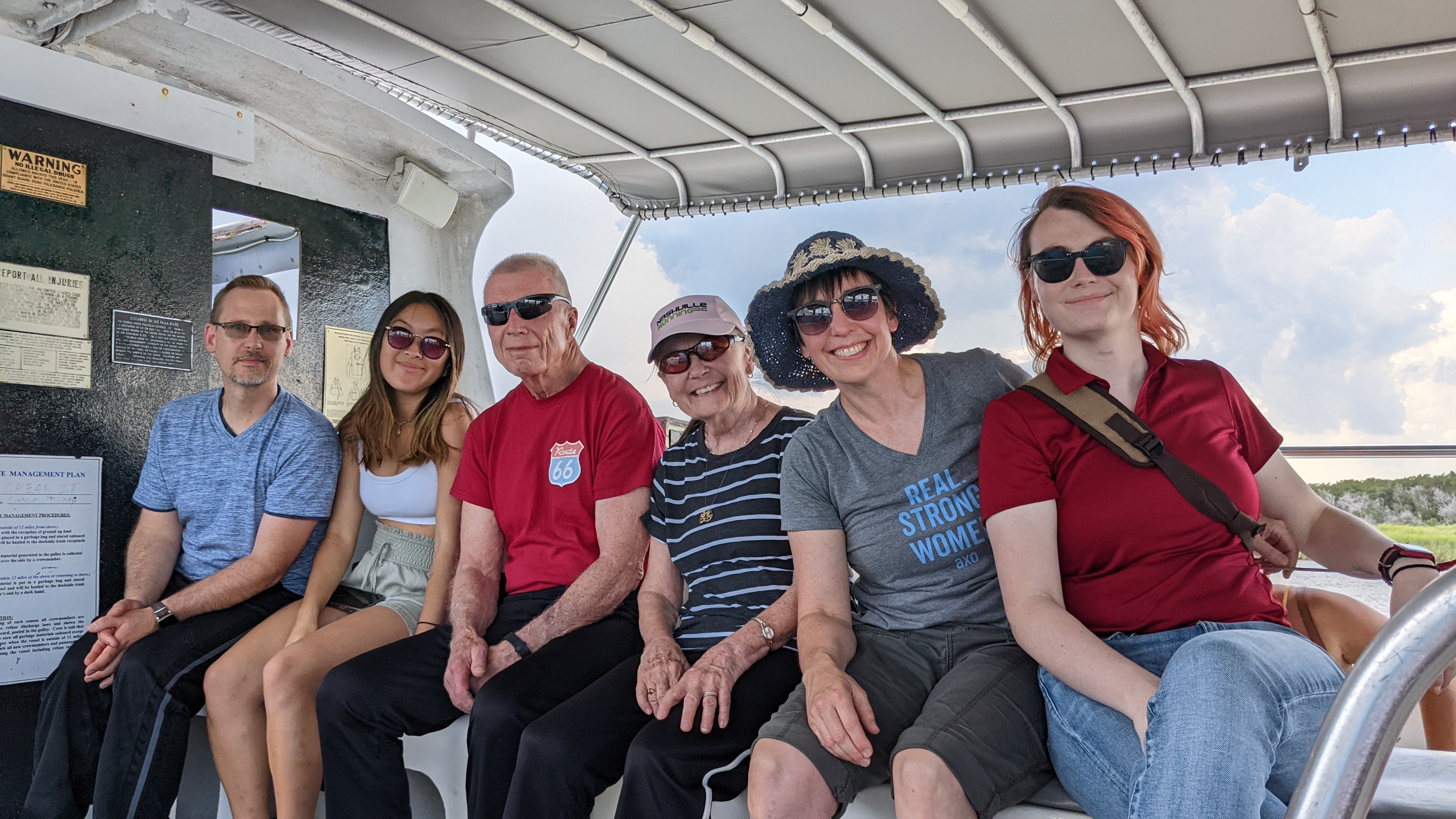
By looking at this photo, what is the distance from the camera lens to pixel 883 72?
341 centimetres

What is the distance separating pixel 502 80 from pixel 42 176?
1542mm

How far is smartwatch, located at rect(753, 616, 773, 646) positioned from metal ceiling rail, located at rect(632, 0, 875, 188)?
1.95 m

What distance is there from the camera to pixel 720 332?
8.45ft

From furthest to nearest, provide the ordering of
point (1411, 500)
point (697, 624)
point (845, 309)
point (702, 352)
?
point (1411, 500), point (702, 352), point (697, 624), point (845, 309)

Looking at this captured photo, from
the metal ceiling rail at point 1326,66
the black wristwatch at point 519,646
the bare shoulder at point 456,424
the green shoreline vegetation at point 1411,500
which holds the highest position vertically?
the metal ceiling rail at point 1326,66

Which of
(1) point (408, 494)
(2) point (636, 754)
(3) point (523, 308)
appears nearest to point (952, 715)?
(2) point (636, 754)

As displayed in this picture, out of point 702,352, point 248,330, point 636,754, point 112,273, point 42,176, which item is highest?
point 42,176

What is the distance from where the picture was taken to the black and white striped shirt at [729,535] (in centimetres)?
241

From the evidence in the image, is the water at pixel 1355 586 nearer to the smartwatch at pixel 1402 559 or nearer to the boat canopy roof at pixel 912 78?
the smartwatch at pixel 1402 559

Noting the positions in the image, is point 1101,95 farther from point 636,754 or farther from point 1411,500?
point 1411,500

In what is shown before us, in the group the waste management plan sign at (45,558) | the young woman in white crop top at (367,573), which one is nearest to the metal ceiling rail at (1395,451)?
the young woman in white crop top at (367,573)

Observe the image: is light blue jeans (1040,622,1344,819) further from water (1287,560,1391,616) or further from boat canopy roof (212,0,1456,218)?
boat canopy roof (212,0,1456,218)

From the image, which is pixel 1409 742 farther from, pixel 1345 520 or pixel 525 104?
pixel 525 104

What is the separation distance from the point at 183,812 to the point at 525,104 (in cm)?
284
